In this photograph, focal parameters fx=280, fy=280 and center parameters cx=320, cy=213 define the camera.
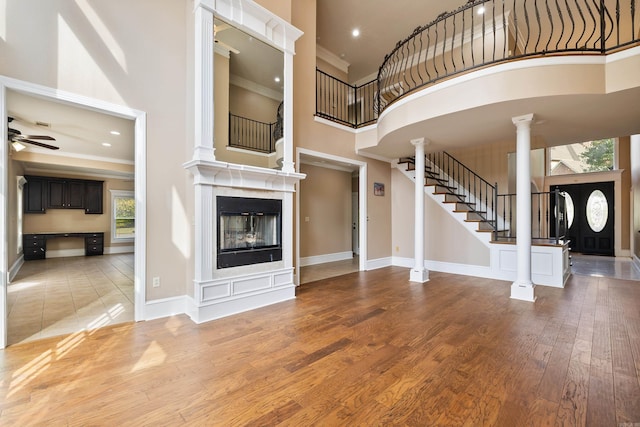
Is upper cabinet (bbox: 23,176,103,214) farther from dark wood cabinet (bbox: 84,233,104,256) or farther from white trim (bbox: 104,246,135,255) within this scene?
white trim (bbox: 104,246,135,255)

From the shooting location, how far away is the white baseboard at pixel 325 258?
22.6 ft

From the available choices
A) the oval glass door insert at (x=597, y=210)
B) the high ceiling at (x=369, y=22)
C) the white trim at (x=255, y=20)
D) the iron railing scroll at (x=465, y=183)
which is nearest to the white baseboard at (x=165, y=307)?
the white trim at (x=255, y=20)

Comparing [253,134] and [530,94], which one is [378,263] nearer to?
[253,134]

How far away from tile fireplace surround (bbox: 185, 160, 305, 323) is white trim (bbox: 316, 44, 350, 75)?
480 centimetres

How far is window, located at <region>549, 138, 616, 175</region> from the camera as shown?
29.2 ft

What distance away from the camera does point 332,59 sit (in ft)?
24.8

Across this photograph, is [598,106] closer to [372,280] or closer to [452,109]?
[452,109]

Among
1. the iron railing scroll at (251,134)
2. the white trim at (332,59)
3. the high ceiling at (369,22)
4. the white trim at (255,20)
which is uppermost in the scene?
the high ceiling at (369,22)

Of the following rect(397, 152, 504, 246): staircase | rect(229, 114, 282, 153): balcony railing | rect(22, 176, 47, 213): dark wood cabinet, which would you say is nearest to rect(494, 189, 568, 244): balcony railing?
rect(397, 152, 504, 246): staircase

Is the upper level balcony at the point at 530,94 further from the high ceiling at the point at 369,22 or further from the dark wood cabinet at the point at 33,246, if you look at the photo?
the dark wood cabinet at the point at 33,246

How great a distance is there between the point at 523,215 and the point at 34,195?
38.8ft

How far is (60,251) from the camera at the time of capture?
852 centimetres

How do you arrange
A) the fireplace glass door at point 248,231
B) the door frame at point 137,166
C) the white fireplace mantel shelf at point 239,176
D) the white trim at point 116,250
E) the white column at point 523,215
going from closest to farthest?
the door frame at point 137,166, the white fireplace mantel shelf at point 239,176, the fireplace glass door at point 248,231, the white column at point 523,215, the white trim at point 116,250

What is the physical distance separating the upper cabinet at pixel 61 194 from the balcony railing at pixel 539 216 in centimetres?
1124
